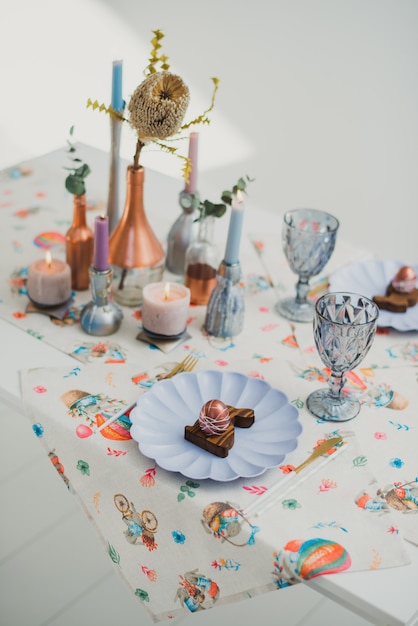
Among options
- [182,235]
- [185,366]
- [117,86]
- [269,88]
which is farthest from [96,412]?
[269,88]

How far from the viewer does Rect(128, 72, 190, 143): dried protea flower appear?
5.04 feet

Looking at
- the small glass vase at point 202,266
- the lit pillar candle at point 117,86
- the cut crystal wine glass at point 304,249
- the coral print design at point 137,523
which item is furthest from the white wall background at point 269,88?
the coral print design at point 137,523

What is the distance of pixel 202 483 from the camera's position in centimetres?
131

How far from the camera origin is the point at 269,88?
13.1ft

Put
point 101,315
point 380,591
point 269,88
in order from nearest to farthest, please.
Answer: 1. point 380,591
2. point 101,315
3. point 269,88

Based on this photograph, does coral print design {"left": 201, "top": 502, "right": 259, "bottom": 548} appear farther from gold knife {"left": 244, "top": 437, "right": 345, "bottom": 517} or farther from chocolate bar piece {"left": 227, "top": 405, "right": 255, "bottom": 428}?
chocolate bar piece {"left": 227, "top": 405, "right": 255, "bottom": 428}

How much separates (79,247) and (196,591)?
78 cm

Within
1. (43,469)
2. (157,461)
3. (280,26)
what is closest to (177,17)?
(280,26)

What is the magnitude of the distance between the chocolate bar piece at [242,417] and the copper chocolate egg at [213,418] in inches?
2.1

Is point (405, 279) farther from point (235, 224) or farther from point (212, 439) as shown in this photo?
point (212, 439)

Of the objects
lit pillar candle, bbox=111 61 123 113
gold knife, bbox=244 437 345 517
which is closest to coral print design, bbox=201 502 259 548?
gold knife, bbox=244 437 345 517

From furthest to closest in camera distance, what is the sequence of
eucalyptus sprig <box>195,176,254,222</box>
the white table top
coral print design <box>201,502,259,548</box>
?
eucalyptus sprig <box>195,176,254,222</box> < coral print design <box>201,502,259,548</box> < the white table top

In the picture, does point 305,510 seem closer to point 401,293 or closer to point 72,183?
point 401,293

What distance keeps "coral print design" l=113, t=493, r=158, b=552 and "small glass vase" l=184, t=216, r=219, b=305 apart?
1.83 feet
